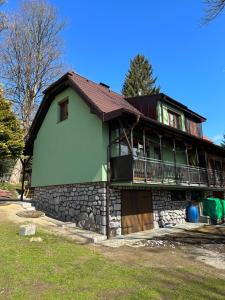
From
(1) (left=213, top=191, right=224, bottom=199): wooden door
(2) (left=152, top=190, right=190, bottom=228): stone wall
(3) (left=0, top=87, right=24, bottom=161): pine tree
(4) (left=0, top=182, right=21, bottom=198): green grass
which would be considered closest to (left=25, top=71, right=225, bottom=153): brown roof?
(3) (left=0, top=87, right=24, bottom=161): pine tree

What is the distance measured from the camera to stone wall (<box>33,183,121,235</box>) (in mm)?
12094

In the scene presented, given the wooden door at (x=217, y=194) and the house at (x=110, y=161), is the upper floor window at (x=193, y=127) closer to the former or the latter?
the house at (x=110, y=161)

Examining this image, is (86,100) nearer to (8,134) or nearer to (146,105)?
(146,105)

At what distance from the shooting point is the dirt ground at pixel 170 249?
25.4 ft

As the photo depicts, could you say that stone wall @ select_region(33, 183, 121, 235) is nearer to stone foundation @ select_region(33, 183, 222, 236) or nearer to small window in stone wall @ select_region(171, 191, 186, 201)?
stone foundation @ select_region(33, 183, 222, 236)

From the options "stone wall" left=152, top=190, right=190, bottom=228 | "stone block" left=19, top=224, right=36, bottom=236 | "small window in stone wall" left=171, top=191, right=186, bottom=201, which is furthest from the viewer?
"small window in stone wall" left=171, top=191, right=186, bottom=201

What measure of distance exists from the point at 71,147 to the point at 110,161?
3144 millimetres

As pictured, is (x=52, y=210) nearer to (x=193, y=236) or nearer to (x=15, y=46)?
(x=193, y=236)

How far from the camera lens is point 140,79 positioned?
41.0 m

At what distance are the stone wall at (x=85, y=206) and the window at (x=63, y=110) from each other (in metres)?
4.24

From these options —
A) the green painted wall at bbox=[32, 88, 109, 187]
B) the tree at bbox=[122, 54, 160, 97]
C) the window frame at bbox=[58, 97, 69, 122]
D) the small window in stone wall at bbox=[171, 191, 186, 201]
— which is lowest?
the small window in stone wall at bbox=[171, 191, 186, 201]

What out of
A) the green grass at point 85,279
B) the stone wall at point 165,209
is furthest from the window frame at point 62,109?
the green grass at point 85,279

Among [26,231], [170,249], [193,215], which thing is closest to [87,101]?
[26,231]

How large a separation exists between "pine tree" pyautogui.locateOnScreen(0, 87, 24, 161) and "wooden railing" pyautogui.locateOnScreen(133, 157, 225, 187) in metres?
8.89
